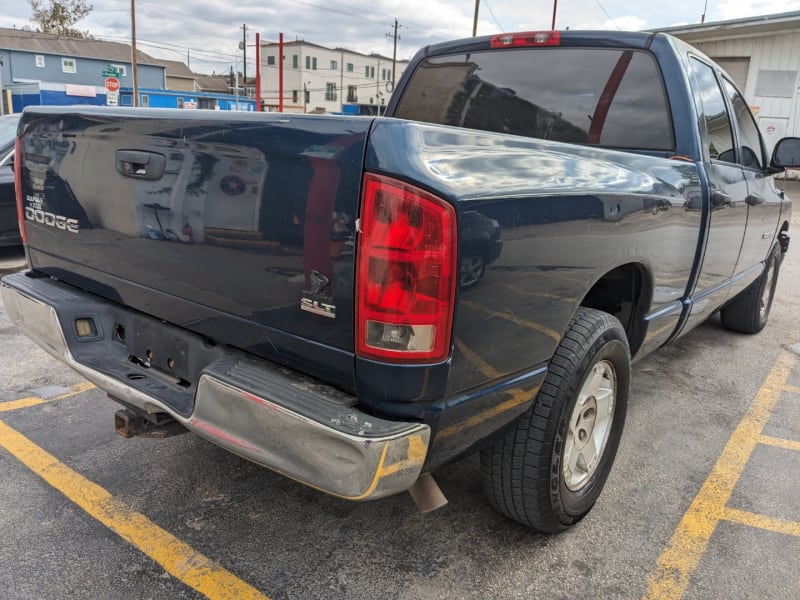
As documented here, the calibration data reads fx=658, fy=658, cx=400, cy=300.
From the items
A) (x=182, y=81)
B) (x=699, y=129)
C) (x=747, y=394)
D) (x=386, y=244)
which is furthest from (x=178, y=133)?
(x=182, y=81)

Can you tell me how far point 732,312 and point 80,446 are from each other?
16.1ft

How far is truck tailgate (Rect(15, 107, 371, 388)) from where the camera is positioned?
5.85 feet

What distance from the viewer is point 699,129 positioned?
3.23 metres

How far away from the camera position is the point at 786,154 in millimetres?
4426

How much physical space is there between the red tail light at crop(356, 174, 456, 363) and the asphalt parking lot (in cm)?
100

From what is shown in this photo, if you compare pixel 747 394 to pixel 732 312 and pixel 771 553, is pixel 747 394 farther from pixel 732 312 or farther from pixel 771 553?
pixel 771 553

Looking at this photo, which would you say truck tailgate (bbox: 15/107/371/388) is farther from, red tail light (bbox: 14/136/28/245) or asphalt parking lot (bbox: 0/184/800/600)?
asphalt parking lot (bbox: 0/184/800/600)

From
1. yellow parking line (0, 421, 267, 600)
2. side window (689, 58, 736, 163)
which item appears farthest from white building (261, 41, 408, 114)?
yellow parking line (0, 421, 267, 600)

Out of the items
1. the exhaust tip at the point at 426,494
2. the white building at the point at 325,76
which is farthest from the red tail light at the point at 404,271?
the white building at the point at 325,76

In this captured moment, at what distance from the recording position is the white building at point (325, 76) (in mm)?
74500

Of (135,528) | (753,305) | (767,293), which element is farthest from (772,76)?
(135,528)

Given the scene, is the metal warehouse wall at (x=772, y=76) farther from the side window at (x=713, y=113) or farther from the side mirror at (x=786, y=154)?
the side window at (x=713, y=113)

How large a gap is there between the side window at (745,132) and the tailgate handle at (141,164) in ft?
10.9

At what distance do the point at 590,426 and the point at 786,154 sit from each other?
2.97 meters
